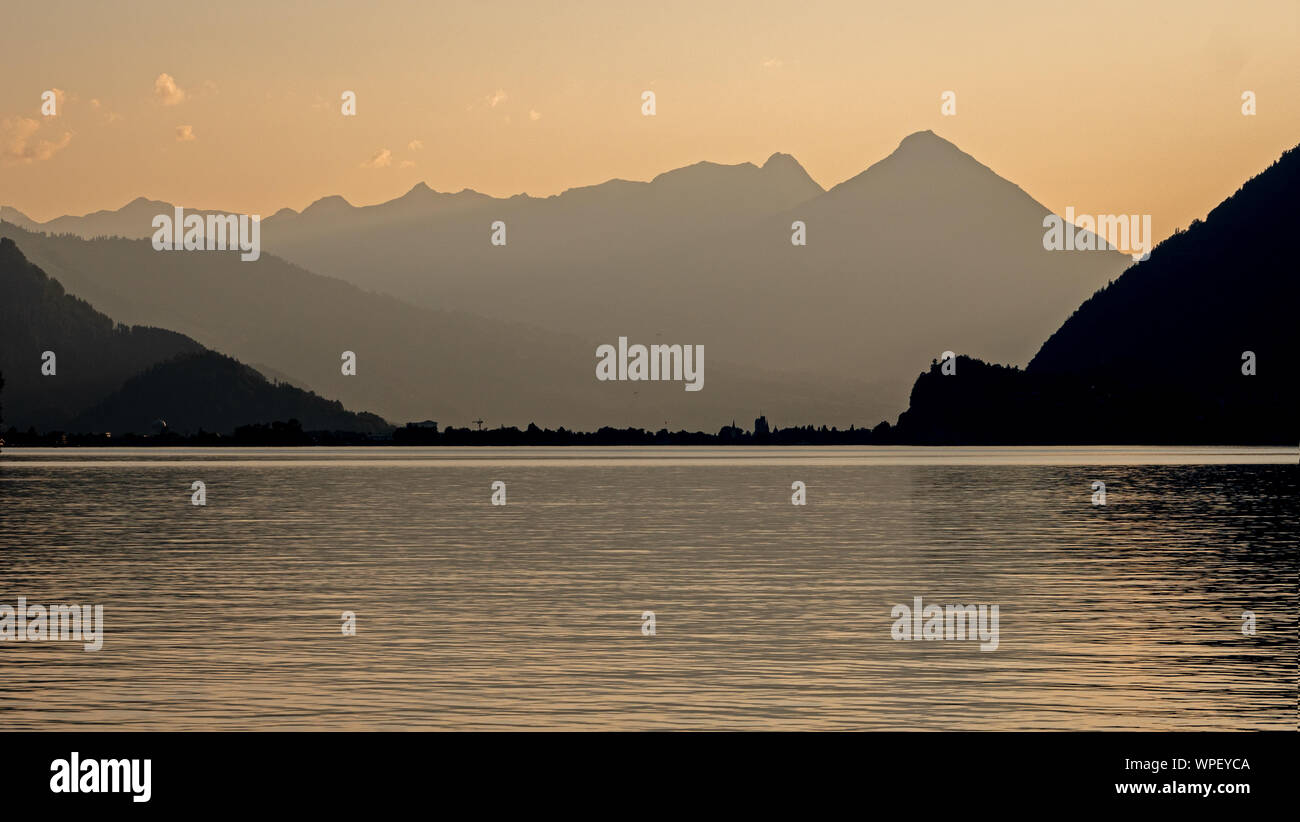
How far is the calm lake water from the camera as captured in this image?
100ft

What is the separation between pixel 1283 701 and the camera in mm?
31141

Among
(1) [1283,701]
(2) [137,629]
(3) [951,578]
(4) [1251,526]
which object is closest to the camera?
(1) [1283,701]

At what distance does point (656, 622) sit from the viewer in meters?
44.3

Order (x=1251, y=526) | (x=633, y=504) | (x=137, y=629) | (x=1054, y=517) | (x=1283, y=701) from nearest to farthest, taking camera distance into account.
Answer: (x=1283, y=701), (x=137, y=629), (x=1251, y=526), (x=1054, y=517), (x=633, y=504)

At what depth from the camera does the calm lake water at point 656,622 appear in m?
30.5
